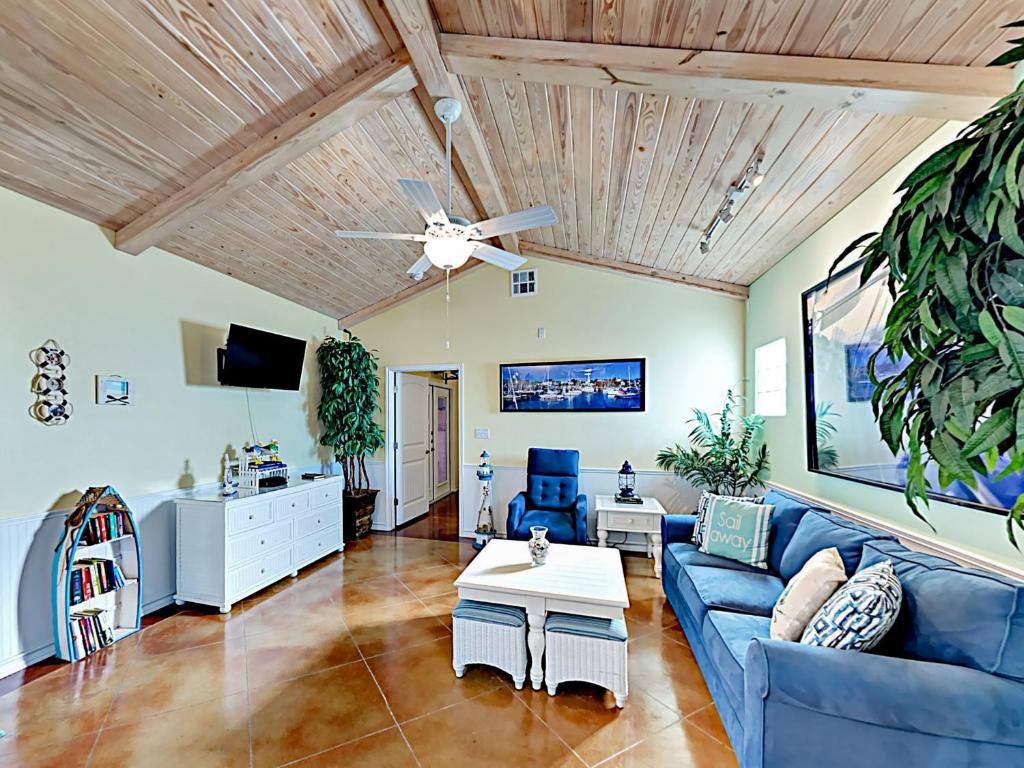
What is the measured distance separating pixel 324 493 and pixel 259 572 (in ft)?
3.14

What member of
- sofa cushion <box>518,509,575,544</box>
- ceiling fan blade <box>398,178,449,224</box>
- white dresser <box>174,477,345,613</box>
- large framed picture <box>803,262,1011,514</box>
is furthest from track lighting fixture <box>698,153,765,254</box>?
white dresser <box>174,477,345,613</box>

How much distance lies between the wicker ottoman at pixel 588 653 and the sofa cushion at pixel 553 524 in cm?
151

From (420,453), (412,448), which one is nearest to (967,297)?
(412,448)

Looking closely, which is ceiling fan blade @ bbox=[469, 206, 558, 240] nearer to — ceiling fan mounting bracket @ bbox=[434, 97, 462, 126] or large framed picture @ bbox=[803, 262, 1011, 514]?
ceiling fan mounting bracket @ bbox=[434, 97, 462, 126]

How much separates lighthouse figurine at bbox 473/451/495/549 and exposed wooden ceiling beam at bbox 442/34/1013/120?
11.8 ft

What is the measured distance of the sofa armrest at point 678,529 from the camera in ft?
10.4

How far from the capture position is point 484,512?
187 inches

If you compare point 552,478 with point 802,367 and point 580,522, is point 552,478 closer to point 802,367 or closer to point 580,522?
point 580,522

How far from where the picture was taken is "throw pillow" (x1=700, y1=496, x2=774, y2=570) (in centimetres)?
274

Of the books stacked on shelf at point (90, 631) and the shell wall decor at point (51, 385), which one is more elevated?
the shell wall decor at point (51, 385)

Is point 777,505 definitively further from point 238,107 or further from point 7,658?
point 7,658

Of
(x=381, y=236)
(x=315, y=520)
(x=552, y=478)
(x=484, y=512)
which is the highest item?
(x=381, y=236)

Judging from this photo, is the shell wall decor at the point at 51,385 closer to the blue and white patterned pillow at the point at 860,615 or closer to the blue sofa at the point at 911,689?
the blue sofa at the point at 911,689

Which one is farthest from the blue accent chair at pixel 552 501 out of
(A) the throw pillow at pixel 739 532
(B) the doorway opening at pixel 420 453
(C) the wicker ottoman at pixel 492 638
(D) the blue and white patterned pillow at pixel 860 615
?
(D) the blue and white patterned pillow at pixel 860 615
